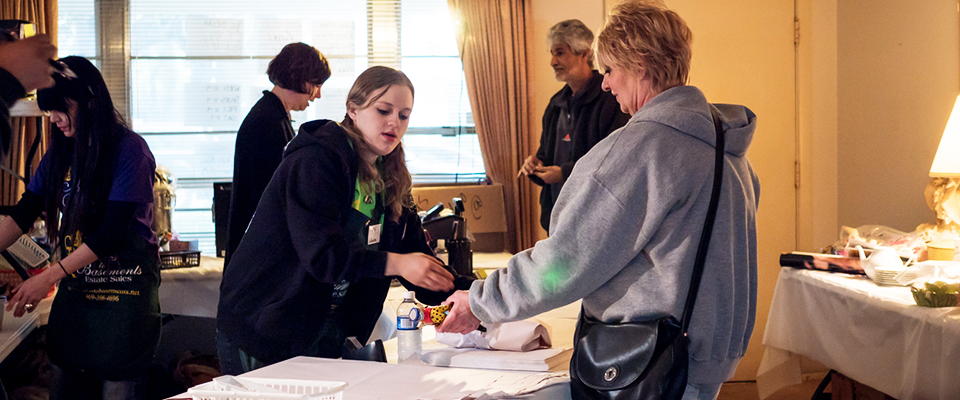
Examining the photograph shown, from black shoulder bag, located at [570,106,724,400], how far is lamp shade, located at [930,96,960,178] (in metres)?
1.84

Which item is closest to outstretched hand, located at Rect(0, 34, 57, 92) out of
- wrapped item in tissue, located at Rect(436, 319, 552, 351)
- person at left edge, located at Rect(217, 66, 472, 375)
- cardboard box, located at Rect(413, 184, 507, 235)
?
person at left edge, located at Rect(217, 66, 472, 375)

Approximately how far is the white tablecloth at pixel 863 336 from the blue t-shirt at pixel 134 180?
7.27 feet

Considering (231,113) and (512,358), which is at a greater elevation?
(231,113)

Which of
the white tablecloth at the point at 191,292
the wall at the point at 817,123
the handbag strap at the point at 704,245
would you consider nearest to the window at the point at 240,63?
the white tablecloth at the point at 191,292

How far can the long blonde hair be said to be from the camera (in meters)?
1.53

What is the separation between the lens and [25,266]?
2.49 meters

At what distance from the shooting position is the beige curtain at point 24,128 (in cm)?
418

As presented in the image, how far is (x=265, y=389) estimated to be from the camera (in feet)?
3.15

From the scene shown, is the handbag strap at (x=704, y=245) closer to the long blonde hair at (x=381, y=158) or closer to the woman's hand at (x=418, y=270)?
the woman's hand at (x=418, y=270)

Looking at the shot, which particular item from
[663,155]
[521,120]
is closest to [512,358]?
[663,155]

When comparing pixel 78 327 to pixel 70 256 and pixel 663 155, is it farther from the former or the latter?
pixel 663 155

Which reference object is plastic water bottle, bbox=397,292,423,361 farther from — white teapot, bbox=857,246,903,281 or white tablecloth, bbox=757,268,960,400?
white teapot, bbox=857,246,903,281

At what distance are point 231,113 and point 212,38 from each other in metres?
0.51

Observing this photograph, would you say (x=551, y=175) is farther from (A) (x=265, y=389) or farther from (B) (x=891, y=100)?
(A) (x=265, y=389)
